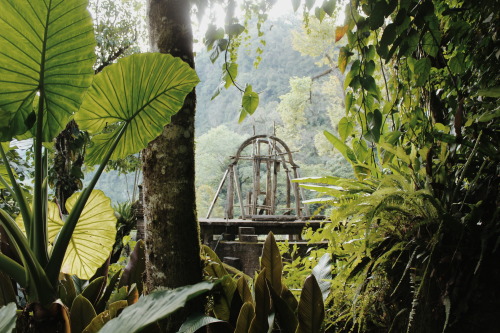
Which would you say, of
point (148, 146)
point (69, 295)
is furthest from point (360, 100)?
point (69, 295)

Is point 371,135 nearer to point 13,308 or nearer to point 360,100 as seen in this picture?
point 360,100

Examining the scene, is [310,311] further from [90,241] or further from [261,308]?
[90,241]

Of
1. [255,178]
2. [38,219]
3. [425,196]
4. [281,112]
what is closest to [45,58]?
[38,219]

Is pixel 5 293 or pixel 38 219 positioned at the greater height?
pixel 38 219

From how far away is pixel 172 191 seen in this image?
1093 millimetres

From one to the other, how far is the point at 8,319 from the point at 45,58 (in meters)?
0.63

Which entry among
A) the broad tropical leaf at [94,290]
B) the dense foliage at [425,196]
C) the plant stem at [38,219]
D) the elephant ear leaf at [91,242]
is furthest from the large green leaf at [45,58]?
the dense foliage at [425,196]

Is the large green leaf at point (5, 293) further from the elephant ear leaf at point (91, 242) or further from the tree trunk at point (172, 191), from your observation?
the tree trunk at point (172, 191)

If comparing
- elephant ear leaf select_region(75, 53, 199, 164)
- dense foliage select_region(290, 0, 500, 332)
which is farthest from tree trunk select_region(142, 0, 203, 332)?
dense foliage select_region(290, 0, 500, 332)

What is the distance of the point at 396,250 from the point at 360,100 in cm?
45

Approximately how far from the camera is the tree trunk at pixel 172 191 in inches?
42.0

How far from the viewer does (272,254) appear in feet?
3.88

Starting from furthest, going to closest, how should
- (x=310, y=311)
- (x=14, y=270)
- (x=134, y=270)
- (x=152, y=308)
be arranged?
1. (x=134, y=270)
2. (x=310, y=311)
3. (x=14, y=270)
4. (x=152, y=308)

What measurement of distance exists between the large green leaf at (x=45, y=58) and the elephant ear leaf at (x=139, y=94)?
0.27 feet
